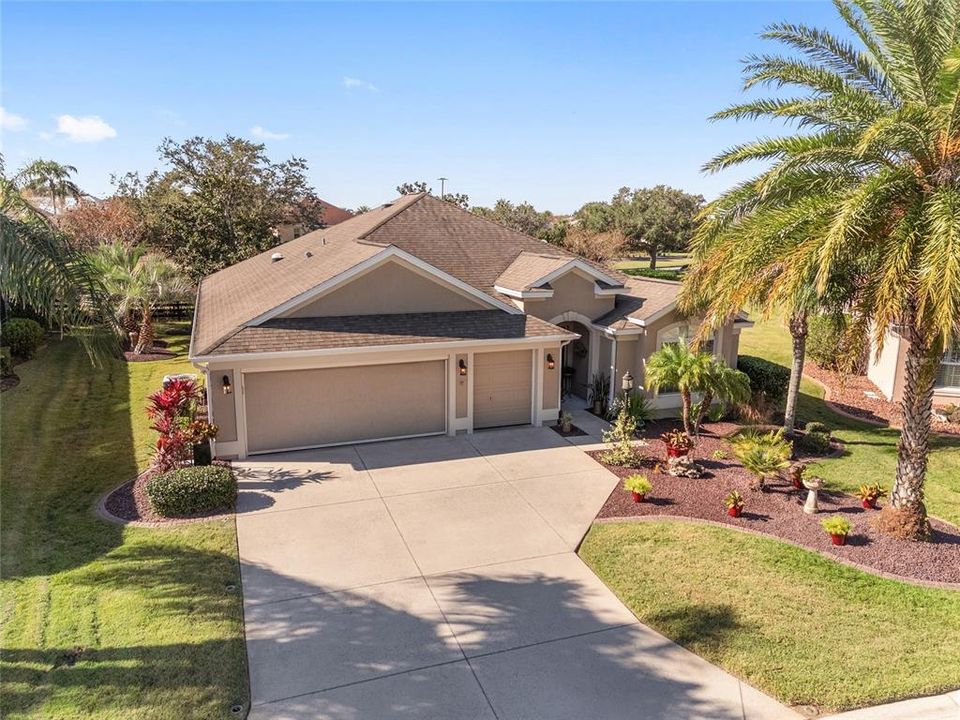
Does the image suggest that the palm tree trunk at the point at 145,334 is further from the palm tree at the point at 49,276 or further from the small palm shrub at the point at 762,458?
the small palm shrub at the point at 762,458

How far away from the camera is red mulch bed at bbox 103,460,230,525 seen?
1165 cm

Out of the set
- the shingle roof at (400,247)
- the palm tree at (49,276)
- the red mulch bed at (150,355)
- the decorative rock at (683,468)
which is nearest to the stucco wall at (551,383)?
the shingle roof at (400,247)

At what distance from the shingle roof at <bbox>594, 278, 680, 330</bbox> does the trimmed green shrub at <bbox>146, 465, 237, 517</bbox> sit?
11.2 meters

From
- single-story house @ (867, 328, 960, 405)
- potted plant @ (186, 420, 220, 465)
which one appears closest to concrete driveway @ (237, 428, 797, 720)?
potted plant @ (186, 420, 220, 465)

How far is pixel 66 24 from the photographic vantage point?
11234 millimetres

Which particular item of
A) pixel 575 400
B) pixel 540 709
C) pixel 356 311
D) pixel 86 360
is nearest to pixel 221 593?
pixel 540 709

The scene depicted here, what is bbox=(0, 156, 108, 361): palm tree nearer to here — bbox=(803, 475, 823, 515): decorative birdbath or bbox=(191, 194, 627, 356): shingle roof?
bbox=(191, 194, 627, 356): shingle roof

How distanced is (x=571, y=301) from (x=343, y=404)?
7.62 metres

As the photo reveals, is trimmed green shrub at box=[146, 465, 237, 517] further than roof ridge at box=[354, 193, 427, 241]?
No

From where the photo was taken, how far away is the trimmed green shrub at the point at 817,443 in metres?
16.0

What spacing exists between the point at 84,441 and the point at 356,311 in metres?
7.37

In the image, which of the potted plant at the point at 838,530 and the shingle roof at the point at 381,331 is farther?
the shingle roof at the point at 381,331

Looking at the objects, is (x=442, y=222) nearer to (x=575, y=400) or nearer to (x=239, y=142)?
(x=575, y=400)

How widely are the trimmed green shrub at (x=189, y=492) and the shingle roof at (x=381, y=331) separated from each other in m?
2.99
